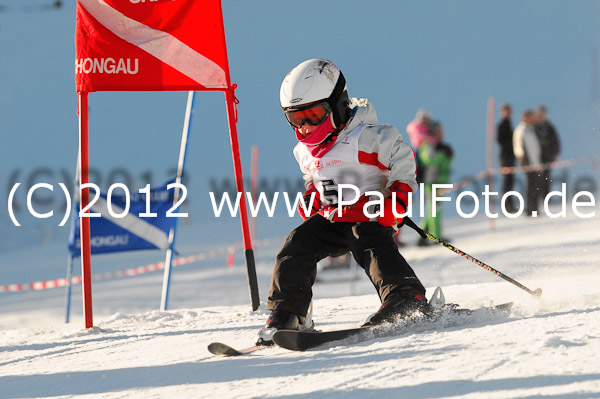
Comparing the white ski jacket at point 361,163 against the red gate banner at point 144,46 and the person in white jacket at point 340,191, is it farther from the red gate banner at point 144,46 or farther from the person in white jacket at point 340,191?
the red gate banner at point 144,46

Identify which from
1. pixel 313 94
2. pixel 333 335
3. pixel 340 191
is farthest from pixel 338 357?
pixel 313 94

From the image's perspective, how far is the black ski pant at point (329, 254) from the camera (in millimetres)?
3900

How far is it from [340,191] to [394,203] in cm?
32

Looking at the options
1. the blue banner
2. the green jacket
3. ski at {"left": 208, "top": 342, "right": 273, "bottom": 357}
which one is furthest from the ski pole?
the green jacket

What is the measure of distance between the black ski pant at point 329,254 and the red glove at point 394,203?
6 cm

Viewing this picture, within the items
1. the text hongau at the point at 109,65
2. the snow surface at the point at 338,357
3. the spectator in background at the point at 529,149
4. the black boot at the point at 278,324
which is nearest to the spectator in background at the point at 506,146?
the spectator in background at the point at 529,149

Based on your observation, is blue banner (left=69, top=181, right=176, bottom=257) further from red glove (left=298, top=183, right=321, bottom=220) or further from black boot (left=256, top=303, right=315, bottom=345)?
black boot (left=256, top=303, right=315, bottom=345)

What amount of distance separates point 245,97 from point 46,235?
85.7 feet

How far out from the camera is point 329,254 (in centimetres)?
422

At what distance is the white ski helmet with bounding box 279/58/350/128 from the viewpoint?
4.02m

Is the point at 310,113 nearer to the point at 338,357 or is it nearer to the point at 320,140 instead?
the point at 320,140

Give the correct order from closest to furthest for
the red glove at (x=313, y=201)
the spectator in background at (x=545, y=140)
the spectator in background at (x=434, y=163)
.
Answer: the red glove at (x=313, y=201) < the spectator in background at (x=434, y=163) < the spectator in background at (x=545, y=140)

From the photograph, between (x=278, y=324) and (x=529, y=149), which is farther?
(x=529, y=149)

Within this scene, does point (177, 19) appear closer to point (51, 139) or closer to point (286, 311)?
point (286, 311)
